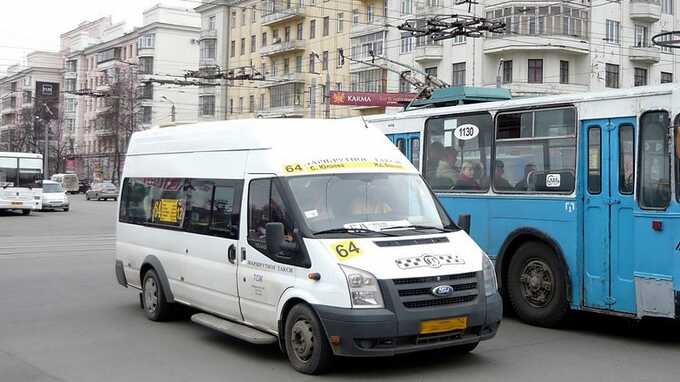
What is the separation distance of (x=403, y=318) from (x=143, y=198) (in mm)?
5285

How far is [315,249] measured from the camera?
22.9 ft

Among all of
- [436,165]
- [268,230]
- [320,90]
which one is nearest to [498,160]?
[436,165]

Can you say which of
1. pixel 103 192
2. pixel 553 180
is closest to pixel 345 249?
pixel 553 180

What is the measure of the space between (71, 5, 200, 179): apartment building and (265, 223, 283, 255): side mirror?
70074 millimetres

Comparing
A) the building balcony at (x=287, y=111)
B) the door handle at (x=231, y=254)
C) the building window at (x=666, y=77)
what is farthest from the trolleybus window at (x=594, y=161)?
the building balcony at (x=287, y=111)

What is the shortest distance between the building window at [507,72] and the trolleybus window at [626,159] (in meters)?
39.4

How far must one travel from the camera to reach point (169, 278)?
378 inches

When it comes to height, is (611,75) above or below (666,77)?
below

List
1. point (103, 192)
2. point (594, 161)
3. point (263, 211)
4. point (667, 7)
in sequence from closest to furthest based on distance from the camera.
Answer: point (263, 211), point (594, 161), point (667, 7), point (103, 192)

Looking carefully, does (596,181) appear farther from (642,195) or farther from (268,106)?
(268,106)

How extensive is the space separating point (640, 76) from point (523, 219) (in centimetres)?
4575

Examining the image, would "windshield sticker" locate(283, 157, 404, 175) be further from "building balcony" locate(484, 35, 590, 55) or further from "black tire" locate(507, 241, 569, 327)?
"building balcony" locate(484, 35, 590, 55)

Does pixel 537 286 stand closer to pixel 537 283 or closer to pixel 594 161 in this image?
pixel 537 283

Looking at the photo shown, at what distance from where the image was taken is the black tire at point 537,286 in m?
9.30
